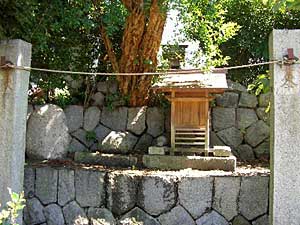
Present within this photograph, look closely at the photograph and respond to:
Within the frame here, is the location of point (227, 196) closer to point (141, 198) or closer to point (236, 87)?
point (141, 198)

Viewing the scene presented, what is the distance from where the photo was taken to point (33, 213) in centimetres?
460

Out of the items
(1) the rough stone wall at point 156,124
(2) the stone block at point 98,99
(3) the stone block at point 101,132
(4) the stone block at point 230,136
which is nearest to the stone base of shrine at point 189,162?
(1) the rough stone wall at point 156,124

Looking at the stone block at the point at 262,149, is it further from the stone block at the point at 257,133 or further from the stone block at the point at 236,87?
the stone block at the point at 236,87

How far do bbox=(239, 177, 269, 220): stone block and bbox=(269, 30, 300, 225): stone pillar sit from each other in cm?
82

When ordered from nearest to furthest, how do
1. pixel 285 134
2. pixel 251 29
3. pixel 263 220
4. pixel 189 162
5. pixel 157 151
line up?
pixel 285 134, pixel 263 220, pixel 189 162, pixel 157 151, pixel 251 29

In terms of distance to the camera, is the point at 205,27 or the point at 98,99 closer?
the point at 205,27

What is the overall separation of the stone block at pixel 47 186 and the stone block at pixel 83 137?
1.96 m

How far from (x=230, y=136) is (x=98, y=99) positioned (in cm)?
224

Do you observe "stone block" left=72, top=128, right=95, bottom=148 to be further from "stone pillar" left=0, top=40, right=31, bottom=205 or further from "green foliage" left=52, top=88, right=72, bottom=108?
"stone pillar" left=0, top=40, right=31, bottom=205

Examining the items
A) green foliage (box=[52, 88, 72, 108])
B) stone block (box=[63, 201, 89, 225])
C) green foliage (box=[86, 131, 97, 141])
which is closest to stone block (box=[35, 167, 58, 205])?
stone block (box=[63, 201, 89, 225])

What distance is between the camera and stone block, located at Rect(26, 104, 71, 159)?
18.5 feet

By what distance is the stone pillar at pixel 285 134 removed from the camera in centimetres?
336

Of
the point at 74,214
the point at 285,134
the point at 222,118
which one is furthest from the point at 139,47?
the point at 285,134

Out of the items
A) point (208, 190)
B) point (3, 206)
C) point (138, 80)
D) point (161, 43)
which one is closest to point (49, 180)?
point (3, 206)
